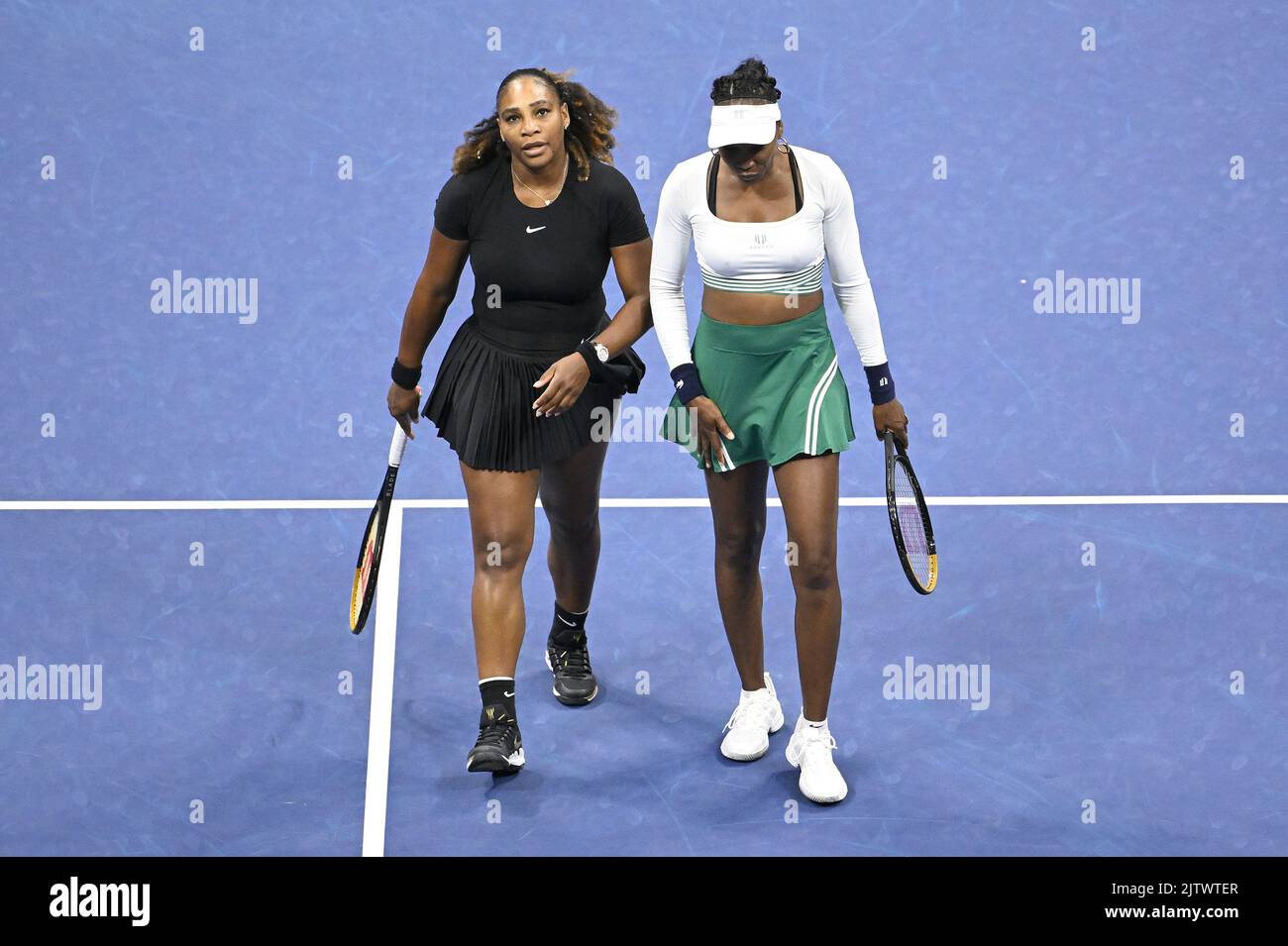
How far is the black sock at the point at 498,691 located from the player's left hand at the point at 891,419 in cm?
135

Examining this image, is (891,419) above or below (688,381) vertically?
below

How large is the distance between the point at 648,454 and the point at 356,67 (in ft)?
9.07

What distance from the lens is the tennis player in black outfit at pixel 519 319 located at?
5.07 m

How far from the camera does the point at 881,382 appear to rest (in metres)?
5.08

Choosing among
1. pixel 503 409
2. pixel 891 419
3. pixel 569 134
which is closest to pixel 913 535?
pixel 891 419

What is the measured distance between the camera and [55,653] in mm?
5949

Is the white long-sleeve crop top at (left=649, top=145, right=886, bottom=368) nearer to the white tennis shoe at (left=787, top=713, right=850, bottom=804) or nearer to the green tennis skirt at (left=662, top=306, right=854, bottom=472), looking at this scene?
the green tennis skirt at (left=662, top=306, right=854, bottom=472)

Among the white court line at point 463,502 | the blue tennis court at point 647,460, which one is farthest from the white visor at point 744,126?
the white court line at point 463,502

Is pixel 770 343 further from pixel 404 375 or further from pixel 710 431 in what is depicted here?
pixel 404 375

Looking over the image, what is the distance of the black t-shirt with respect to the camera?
200 inches

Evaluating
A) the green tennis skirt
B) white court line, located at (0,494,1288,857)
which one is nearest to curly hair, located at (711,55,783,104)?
the green tennis skirt

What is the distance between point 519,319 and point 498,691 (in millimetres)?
1129

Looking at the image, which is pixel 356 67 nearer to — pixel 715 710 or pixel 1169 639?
pixel 715 710

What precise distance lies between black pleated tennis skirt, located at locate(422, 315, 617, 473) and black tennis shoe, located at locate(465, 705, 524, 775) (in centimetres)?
76
